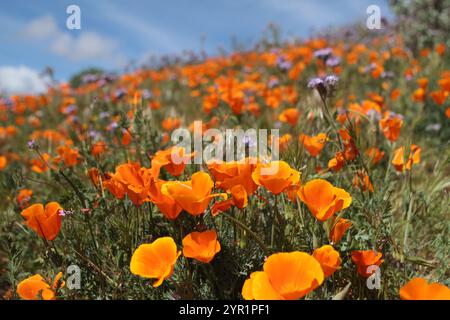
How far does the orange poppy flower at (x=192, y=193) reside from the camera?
1209 mm

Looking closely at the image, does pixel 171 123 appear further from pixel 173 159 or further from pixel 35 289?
pixel 35 289

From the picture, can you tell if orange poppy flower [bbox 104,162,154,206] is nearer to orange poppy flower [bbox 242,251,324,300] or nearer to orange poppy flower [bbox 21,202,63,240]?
orange poppy flower [bbox 21,202,63,240]

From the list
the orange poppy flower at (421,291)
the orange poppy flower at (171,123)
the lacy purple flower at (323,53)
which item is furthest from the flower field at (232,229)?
the lacy purple flower at (323,53)

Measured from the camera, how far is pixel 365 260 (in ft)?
4.12

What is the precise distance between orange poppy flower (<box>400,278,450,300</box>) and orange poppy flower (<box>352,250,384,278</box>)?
0.25 meters

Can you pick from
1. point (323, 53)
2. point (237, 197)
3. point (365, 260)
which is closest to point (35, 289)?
point (237, 197)

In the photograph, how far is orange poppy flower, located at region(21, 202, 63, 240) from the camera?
136 cm

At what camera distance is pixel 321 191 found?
1.25 meters

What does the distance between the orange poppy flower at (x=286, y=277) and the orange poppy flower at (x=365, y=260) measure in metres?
0.30

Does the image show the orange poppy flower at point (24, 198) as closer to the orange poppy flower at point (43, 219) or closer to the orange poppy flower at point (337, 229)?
the orange poppy flower at point (43, 219)

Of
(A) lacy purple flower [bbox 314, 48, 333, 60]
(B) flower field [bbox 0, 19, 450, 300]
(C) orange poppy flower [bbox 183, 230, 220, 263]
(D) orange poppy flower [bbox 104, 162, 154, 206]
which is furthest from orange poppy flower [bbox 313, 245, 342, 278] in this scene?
(A) lacy purple flower [bbox 314, 48, 333, 60]
